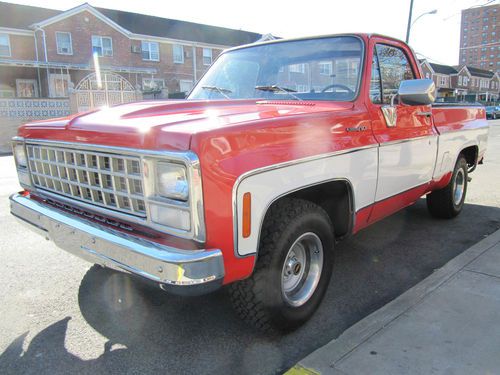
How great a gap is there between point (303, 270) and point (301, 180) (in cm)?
71

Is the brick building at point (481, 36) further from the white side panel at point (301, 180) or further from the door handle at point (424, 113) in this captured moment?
the white side panel at point (301, 180)

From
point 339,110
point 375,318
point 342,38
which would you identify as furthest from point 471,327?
point 342,38

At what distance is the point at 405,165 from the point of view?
3693 millimetres

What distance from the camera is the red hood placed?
2.16 m

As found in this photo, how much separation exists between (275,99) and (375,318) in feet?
5.88

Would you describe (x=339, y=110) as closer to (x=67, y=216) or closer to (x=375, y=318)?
(x=375, y=318)

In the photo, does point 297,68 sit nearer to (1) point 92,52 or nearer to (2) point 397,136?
(2) point 397,136

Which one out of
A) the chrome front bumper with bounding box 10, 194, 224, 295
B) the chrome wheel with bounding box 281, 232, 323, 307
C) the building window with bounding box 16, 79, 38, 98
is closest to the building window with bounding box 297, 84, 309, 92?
the chrome wheel with bounding box 281, 232, 323, 307

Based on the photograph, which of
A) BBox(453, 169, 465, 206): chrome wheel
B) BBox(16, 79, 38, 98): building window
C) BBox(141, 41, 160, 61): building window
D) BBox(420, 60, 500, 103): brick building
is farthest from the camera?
BBox(420, 60, 500, 103): brick building

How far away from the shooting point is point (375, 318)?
2.78 metres

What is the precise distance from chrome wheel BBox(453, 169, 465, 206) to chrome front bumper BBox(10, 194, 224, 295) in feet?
13.6

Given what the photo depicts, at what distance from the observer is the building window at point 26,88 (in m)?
26.0

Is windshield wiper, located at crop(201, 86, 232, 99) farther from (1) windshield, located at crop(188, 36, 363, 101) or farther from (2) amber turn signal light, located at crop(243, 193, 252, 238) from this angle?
(2) amber turn signal light, located at crop(243, 193, 252, 238)

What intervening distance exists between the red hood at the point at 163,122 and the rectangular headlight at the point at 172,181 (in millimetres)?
97
